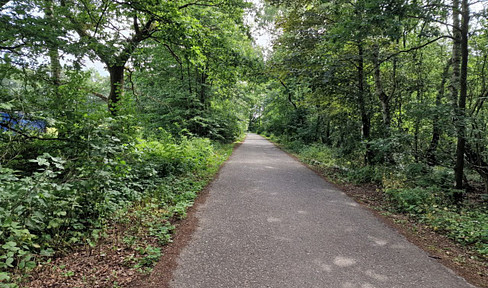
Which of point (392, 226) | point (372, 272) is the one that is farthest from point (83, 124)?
point (392, 226)

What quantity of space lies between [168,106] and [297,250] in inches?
222

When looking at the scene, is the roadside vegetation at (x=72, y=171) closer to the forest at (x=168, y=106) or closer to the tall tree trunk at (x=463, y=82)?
the forest at (x=168, y=106)

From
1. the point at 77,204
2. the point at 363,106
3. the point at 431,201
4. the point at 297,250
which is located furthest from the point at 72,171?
the point at 363,106

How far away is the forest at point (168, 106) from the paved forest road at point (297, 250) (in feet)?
2.51

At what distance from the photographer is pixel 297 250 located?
3494 millimetres

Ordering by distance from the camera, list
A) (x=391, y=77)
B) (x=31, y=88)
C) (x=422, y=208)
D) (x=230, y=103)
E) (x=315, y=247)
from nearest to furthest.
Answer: (x=315, y=247), (x=31, y=88), (x=422, y=208), (x=391, y=77), (x=230, y=103)

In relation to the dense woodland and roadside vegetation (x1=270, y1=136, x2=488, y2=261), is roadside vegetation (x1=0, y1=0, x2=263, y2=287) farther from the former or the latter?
roadside vegetation (x1=270, y1=136, x2=488, y2=261)

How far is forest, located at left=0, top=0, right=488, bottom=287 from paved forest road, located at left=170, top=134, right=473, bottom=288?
77 centimetres

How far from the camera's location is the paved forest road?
2840mm

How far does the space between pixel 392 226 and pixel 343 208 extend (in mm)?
1083

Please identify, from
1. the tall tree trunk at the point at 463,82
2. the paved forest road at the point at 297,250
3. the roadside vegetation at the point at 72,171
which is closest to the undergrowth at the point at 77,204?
the roadside vegetation at the point at 72,171

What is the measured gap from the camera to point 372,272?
9.87 feet

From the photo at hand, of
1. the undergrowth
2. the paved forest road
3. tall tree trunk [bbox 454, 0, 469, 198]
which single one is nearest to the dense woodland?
tall tree trunk [bbox 454, 0, 469, 198]

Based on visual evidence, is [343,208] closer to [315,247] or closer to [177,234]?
[315,247]
